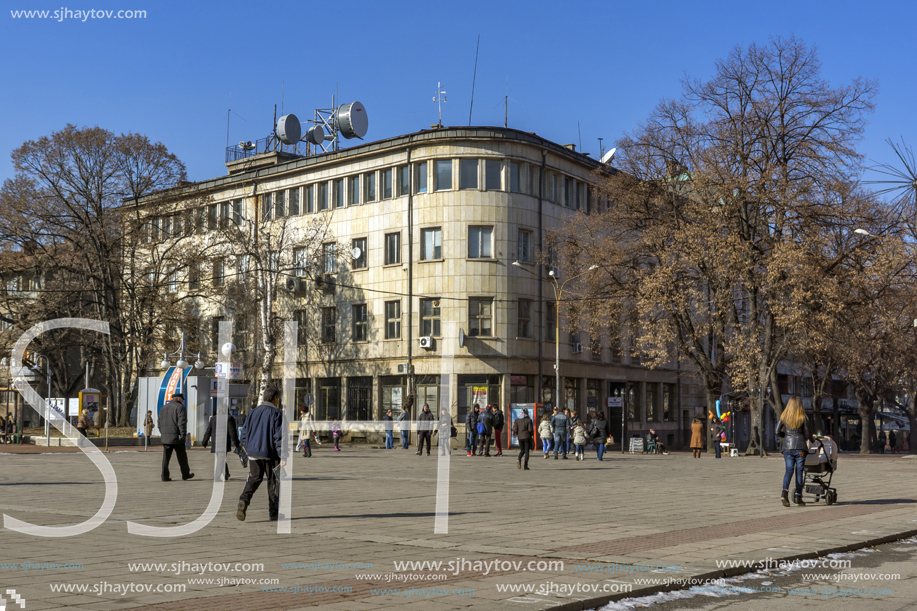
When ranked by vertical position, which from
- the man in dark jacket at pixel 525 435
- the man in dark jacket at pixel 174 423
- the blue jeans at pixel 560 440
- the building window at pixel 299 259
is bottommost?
the blue jeans at pixel 560 440

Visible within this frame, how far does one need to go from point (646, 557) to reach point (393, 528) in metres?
3.62

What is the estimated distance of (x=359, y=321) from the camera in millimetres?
53531

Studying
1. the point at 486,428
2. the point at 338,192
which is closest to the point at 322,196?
the point at 338,192

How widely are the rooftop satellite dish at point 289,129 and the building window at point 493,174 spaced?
1543 cm

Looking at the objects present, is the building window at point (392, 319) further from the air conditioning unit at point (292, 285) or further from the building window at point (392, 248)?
the air conditioning unit at point (292, 285)

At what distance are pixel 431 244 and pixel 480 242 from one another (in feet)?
8.71

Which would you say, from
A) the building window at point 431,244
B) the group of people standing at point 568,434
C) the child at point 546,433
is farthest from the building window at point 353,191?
the child at point 546,433

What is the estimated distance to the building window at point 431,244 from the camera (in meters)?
50.1

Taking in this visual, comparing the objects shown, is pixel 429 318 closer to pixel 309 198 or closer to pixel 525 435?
pixel 309 198

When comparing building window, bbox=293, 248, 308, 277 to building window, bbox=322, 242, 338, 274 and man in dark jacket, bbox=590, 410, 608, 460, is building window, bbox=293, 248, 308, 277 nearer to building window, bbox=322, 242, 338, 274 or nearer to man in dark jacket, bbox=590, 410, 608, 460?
building window, bbox=322, 242, 338, 274

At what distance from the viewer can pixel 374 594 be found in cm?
720

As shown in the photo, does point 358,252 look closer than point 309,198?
Yes

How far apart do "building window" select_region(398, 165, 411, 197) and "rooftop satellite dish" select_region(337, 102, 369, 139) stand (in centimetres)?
736

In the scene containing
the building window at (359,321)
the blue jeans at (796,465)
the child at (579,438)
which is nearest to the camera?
the blue jeans at (796,465)
